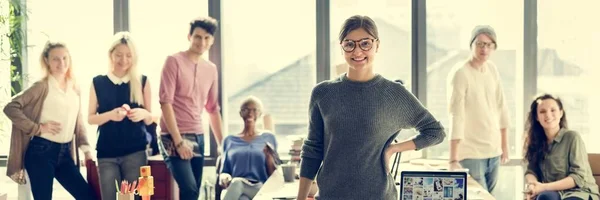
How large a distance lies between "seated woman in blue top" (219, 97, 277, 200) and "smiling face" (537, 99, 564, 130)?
1.72 metres

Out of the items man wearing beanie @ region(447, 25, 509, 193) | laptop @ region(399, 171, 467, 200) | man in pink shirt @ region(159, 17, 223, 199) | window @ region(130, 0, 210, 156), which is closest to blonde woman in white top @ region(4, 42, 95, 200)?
man in pink shirt @ region(159, 17, 223, 199)

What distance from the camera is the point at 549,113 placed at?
472cm

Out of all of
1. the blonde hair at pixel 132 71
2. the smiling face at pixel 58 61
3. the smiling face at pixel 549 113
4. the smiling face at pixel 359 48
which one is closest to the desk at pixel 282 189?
the smiling face at pixel 549 113

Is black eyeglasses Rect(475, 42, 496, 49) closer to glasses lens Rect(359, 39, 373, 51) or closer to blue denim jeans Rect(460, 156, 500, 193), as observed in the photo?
blue denim jeans Rect(460, 156, 500, 193)

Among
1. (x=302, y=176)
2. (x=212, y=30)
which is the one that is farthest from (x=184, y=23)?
(x=302, y=176)

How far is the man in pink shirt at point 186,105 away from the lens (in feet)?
15.9

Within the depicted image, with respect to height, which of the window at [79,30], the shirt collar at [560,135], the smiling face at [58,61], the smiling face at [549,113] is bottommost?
the shirt collar at [560,135]

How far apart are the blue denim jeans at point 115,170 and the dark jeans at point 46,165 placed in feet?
1.08

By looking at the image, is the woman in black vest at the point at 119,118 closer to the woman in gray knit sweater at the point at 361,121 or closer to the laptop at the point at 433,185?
the laptop at the point at 433,185

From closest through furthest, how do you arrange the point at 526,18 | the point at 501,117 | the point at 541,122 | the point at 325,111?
the point at 325,111
the point at 541,122
the point at 501,117
the point at 526,18

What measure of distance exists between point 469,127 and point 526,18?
1351mm

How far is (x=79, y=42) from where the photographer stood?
612 centimetres

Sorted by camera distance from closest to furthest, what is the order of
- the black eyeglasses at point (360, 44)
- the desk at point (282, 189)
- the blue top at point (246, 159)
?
the black eyeglasses at point (360, 44), the desk at point (282, 189), the blue top at point (246, 159)

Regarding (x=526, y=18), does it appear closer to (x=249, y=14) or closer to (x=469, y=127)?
(x=469, y=127)
